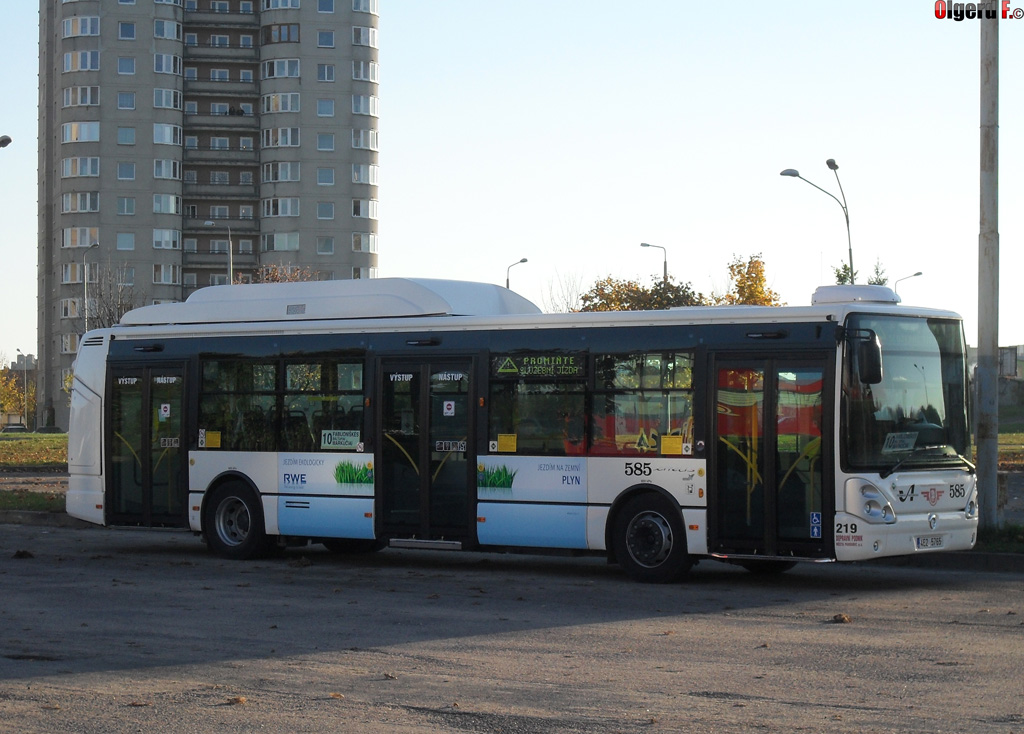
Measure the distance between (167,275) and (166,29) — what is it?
1730cm

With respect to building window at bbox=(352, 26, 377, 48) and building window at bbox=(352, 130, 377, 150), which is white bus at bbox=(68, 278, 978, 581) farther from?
building window at bbox=(352, 26, 377, 48)

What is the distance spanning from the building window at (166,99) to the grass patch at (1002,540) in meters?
92.0

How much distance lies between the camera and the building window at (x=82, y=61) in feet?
331

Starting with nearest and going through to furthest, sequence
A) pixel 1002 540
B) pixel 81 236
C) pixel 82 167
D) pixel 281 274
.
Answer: pixel 1002 540
pixel 281 274
pixel 82 167
pixel 81 236

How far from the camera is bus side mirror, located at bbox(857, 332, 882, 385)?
13.8 m

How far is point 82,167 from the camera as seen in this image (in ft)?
331

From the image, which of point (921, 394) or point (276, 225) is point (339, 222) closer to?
point (276, 225)

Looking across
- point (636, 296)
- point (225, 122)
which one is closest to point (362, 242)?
point (225, 122)

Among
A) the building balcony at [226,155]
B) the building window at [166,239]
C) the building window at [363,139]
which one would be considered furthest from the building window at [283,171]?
the building window at [166,239]

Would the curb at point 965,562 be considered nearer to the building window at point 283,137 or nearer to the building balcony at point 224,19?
the building window at point 283,137

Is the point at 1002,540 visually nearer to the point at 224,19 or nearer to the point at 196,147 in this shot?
the point at 196,147

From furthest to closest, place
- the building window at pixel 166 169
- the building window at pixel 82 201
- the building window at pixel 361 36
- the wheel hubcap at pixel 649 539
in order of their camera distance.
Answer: the building window at pixel 361 36
the building window at pixel 166 169
the building window at pixel 82 201
the wheel hubcap at pixel 649 539

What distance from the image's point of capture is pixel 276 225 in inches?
4087

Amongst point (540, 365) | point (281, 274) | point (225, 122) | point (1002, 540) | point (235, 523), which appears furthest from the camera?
point (225, 122)
